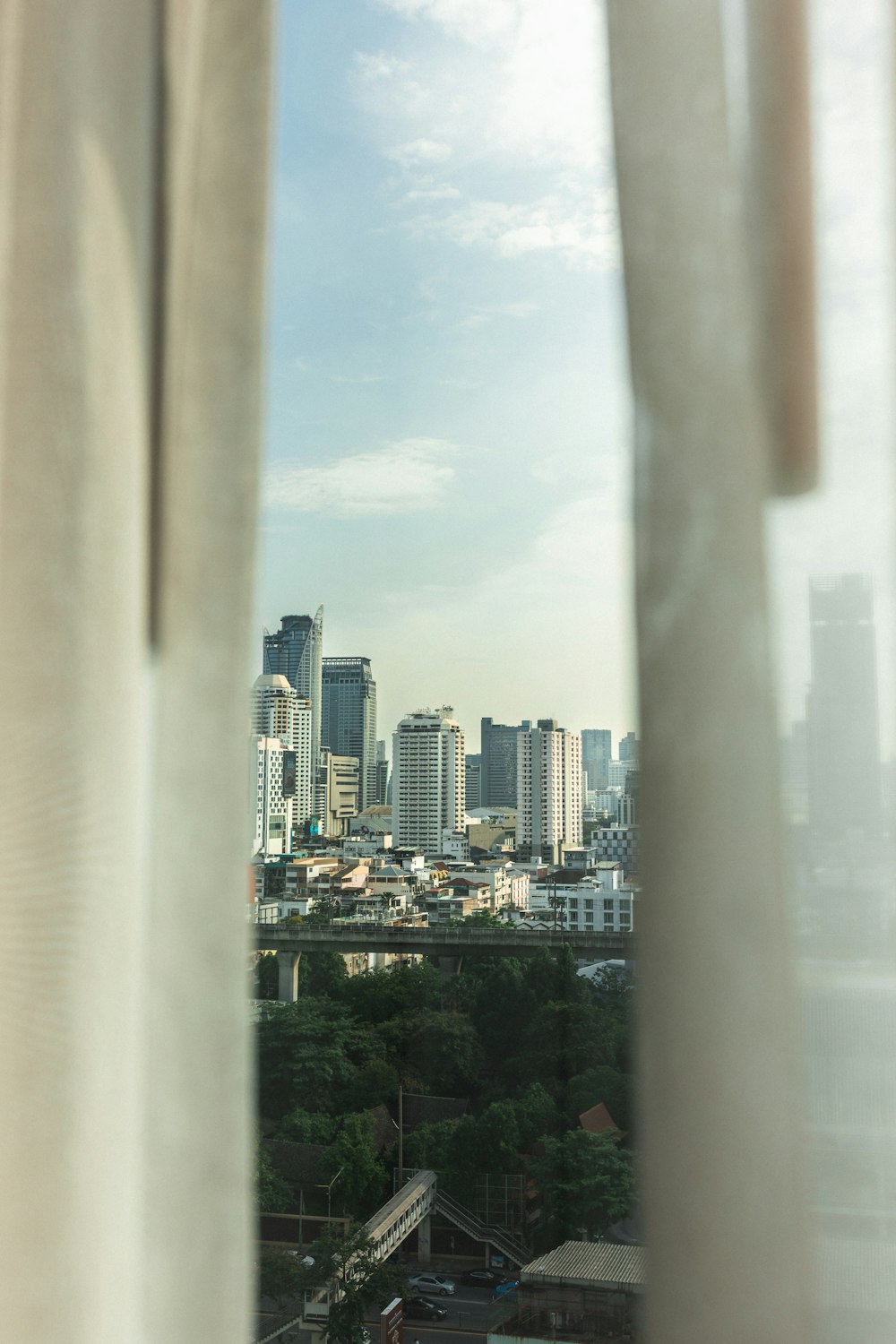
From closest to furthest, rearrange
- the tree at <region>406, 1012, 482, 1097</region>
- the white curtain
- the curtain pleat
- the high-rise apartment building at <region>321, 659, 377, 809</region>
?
the curtain pleat < the white curtain < the tree at <region>406, 1012, 482, 1097</region> < the high-rise apartment building at <region>321, 659, 377, 809</region>

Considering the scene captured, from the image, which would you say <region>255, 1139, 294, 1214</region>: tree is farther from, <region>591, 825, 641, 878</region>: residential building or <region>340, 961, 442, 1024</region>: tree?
<region>591, 825, 641, 878</region>: residential building

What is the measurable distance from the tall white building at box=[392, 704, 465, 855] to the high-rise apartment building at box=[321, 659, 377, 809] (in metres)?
0.02

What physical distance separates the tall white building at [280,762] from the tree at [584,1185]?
1.03ft

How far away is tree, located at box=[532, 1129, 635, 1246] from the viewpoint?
590 millimetres

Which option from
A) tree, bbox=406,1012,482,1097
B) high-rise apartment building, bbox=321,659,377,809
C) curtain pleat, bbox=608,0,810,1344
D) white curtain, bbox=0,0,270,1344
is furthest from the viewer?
high-rise apartment building, bbox=321,659,377,809

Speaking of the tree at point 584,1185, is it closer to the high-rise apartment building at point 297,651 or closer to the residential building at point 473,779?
the residential building at point 473,779

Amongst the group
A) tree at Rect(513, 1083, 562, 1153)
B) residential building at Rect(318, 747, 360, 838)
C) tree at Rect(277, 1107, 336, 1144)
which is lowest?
tree at Rect(277, 1107, 336, 1144)

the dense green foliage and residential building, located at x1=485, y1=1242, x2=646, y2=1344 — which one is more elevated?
the dense green foliage

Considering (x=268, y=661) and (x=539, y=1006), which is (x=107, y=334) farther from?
(x=539, y=1006)

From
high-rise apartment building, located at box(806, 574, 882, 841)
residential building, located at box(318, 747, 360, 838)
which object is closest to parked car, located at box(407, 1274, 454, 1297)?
residential building, located at box(318, 747, 360, 838)

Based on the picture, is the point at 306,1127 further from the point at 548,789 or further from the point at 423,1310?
the point at 548,789

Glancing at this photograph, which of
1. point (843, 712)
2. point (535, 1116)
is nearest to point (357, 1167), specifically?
point (535, 1116)

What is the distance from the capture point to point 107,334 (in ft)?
2.04

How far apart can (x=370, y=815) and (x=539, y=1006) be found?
0.72ft
